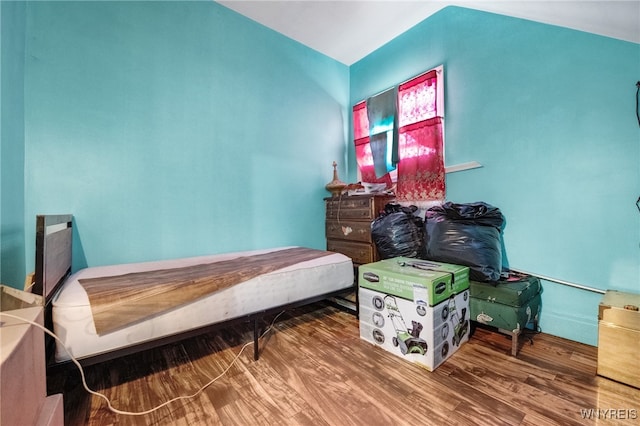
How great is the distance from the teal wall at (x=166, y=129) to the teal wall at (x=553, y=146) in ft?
5.38

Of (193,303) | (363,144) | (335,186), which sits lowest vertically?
(193,303)

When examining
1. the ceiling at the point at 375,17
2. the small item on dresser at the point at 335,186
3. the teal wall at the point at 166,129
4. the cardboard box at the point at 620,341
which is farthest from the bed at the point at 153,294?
the ceiling at the point at 375,17

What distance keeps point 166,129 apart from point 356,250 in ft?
6.75

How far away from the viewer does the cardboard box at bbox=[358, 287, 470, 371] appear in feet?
4.48

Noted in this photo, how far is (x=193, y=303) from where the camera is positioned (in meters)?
1.29

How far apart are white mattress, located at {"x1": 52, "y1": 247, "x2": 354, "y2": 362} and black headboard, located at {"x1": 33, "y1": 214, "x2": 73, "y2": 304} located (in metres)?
0.06

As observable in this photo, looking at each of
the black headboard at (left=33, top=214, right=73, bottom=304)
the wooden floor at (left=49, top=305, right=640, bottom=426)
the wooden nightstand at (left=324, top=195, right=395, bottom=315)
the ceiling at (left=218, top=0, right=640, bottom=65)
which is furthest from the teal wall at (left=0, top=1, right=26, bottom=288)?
the wooden nightstand at (left=324, top=195, right=395, bottom=315)

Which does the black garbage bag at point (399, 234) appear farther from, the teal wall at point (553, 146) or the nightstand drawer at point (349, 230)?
the teal wall at point (553, 146)

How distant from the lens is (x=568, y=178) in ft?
5.56

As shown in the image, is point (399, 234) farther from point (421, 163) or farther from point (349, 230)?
point (421, 163)

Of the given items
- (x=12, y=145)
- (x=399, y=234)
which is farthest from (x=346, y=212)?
(x=12, y=145)

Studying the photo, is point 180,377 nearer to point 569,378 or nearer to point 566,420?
point 566,420

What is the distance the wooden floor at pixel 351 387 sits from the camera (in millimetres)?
1060

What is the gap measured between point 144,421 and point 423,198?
2506mm
